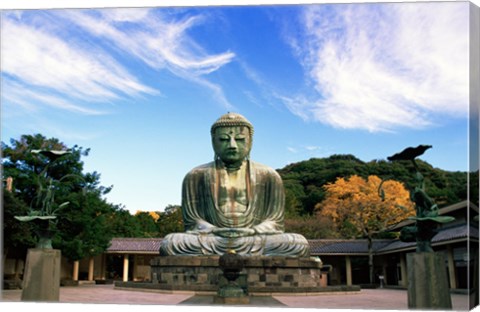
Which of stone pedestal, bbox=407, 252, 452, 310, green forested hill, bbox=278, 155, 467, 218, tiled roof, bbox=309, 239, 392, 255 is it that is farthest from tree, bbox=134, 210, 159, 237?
stone pedestal, bbox=407, 252, 452, 310

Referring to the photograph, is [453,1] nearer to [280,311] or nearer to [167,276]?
[280,311]

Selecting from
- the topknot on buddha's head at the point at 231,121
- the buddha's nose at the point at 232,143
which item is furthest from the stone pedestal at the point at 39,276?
the topknot on buddha's head at the point at 231,121

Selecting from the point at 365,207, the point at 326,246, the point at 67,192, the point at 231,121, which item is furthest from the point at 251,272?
the point at 365,207

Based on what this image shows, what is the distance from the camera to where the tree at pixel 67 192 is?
14.8 m

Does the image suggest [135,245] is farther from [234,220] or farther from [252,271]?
[252,271]

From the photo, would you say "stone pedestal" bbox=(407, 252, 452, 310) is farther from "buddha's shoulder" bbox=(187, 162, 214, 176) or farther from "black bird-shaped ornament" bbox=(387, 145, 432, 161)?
"buddha's shoulder" bbox=(187, 162, 214, 176)

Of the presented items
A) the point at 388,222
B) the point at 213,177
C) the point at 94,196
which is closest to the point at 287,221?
the point at 388,222

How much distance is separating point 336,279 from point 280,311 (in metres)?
14.3

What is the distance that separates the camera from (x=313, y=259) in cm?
1126

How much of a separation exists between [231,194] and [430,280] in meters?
6.95

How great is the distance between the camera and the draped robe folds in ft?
37.4

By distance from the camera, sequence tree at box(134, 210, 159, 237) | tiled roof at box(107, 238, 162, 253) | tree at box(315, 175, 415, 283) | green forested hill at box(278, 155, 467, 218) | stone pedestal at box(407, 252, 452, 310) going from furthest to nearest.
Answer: green forested hill at box(278, 155, 467, 218), tree at box(134, 210, 159, 237), tree at box(315, 175, 415, 283), tiled roof at box(107, 238, 162, 253), stone pedestal at box(407, 252, 452, 310)

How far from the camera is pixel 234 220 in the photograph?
1227cm

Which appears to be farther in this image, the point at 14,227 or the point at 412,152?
the point at 14,227
